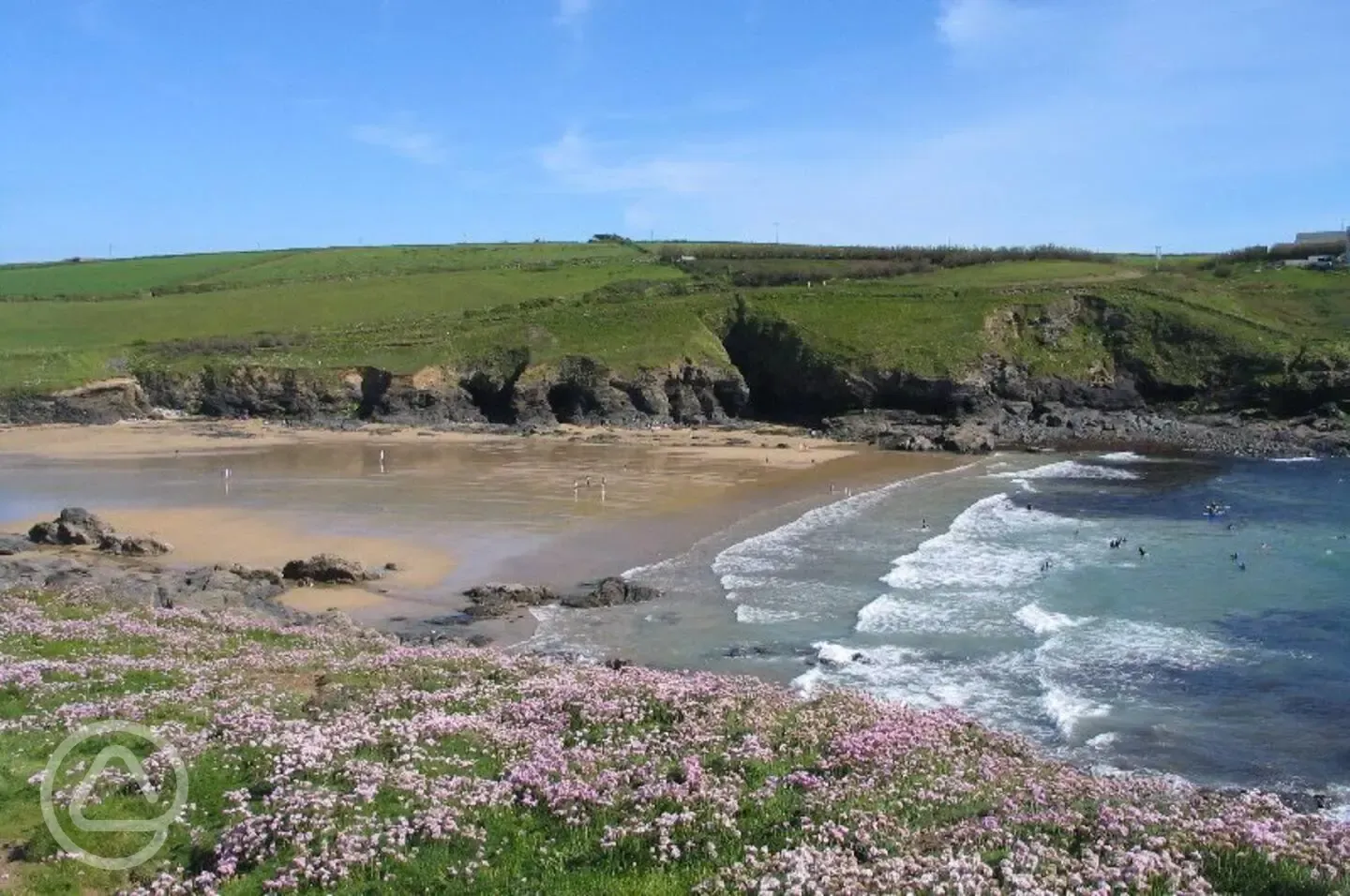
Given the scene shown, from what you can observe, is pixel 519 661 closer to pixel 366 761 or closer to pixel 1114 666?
pixel 366 761

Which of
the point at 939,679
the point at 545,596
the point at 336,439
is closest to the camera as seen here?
the point at 939,679

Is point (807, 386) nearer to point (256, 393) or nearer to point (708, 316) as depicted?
point (708, 316)

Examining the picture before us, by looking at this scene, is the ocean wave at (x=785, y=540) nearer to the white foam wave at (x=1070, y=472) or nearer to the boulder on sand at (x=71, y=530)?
the white foam wave at (x=1070, y=472)

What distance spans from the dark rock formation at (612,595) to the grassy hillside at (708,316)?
5291 centimetres

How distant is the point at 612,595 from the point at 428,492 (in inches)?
919

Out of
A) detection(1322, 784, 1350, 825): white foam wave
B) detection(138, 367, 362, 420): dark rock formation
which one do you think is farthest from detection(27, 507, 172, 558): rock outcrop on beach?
detection(138, 367, 362, 420): dark rock formation

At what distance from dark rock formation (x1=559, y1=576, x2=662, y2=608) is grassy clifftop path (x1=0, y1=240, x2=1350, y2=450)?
50681 millimetres

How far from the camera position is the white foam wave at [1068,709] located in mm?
21094

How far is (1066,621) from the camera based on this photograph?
2928cm

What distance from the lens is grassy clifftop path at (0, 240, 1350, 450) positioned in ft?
266

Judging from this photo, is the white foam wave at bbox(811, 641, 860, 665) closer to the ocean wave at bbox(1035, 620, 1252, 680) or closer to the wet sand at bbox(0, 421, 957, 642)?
the ocean wave at bbox(1035, 620, 1252, 680)

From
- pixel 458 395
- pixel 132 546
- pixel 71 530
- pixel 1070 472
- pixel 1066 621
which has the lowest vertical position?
pixel 1066 621

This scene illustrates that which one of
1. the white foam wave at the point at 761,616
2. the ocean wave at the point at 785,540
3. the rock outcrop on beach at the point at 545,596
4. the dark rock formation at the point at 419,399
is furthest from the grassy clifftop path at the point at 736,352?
the white foam wave at the point at 761,616

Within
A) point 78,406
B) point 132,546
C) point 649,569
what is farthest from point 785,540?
point 78,406
